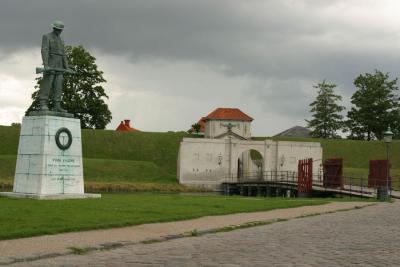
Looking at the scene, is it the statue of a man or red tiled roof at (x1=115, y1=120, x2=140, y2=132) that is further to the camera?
red tiled roof at (x1=115, y1=120, x2=140, y2=132)

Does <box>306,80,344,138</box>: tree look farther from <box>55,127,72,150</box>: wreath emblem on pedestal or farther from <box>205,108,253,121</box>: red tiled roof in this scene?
<box>55,127,72,150</box>: wreath emblem on pedestal

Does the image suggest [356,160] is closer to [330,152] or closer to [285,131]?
[330,152]

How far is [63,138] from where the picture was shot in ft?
83.0

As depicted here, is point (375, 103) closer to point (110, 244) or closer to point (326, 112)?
point (326, 112)

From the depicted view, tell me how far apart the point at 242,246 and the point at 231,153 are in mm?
54514

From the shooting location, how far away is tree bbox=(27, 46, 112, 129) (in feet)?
265

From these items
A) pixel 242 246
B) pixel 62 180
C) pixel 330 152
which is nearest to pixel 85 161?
pixel 330 152

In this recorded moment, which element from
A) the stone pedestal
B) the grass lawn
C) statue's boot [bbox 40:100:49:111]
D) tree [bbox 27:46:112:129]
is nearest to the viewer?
the grass lawn

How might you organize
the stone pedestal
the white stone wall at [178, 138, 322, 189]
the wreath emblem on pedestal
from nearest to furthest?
the stone pedestal, the wreath emblem on pedestal, the white stone wall at [178, 138, 322, 189]

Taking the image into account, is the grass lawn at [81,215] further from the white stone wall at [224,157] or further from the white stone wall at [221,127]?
the white stone wall at [221,127]

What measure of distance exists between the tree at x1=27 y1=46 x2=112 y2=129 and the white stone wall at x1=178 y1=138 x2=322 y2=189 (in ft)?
67.0

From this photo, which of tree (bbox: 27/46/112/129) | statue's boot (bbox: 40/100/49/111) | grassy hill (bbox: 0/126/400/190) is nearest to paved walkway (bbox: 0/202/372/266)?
statue's boot (bbox: 40/100/49/111)

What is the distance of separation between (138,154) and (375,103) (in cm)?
4040

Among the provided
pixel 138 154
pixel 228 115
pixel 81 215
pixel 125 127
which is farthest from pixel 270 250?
pixel 125 127
